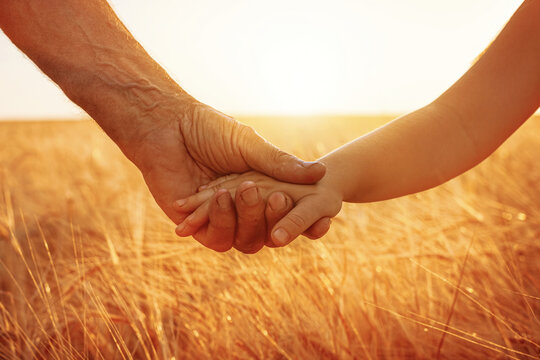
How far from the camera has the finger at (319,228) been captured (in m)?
1.22

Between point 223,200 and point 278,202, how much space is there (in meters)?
0.14

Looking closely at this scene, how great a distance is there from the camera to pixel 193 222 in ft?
4.10

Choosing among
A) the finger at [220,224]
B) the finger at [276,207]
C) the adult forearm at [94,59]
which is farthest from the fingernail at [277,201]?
the adult forearm at [94,59]

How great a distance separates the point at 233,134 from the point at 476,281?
0.90m

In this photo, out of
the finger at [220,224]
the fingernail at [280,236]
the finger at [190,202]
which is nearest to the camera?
the fingernail at [280,236]

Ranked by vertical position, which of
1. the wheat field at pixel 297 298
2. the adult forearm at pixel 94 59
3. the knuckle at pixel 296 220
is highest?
the adult forearm at pixel 94 59

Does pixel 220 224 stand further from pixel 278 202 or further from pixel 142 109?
pixel 142 109

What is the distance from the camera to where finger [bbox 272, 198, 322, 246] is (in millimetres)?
1099

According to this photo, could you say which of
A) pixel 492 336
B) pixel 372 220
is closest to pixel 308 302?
pixel 492 336

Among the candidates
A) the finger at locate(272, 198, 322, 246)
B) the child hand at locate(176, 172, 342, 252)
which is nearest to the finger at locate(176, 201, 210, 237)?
the child hand at locate(176, 172, 342, 252)

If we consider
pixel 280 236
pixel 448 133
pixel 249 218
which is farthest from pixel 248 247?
pixel 448 133

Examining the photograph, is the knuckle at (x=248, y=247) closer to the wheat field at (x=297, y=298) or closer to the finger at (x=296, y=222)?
the wheat field at (x=297, y=298)

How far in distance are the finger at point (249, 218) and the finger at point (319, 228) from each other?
13 centimetres

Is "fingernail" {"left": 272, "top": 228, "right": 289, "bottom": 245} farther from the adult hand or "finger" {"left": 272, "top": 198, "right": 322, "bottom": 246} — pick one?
the adult hand
